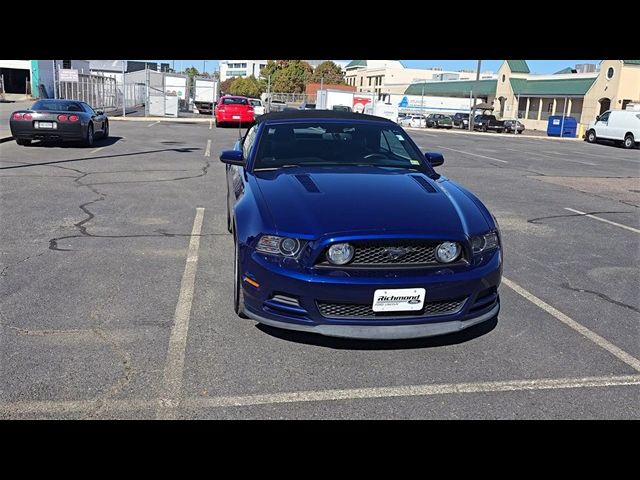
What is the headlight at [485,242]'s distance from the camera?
3.83 metres

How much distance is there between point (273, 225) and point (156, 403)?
1.28 meters

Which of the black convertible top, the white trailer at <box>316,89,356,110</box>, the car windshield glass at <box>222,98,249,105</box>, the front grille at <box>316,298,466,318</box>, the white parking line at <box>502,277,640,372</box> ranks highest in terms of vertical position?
the white trailer at <box>316,89,356,110</box>

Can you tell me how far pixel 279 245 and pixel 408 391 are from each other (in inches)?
46.2

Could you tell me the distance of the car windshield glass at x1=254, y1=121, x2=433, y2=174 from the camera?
5.17 metres

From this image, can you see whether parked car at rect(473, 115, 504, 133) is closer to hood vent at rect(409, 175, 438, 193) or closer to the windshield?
the windshield

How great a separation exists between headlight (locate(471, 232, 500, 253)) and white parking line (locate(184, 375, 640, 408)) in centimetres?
87

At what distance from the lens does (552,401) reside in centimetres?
333

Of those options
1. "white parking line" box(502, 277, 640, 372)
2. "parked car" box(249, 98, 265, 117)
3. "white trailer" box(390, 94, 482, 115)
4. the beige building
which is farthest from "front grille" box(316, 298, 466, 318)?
the beige building

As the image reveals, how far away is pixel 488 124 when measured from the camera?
46000 mm

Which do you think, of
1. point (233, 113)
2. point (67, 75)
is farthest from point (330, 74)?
point (67, 75)
